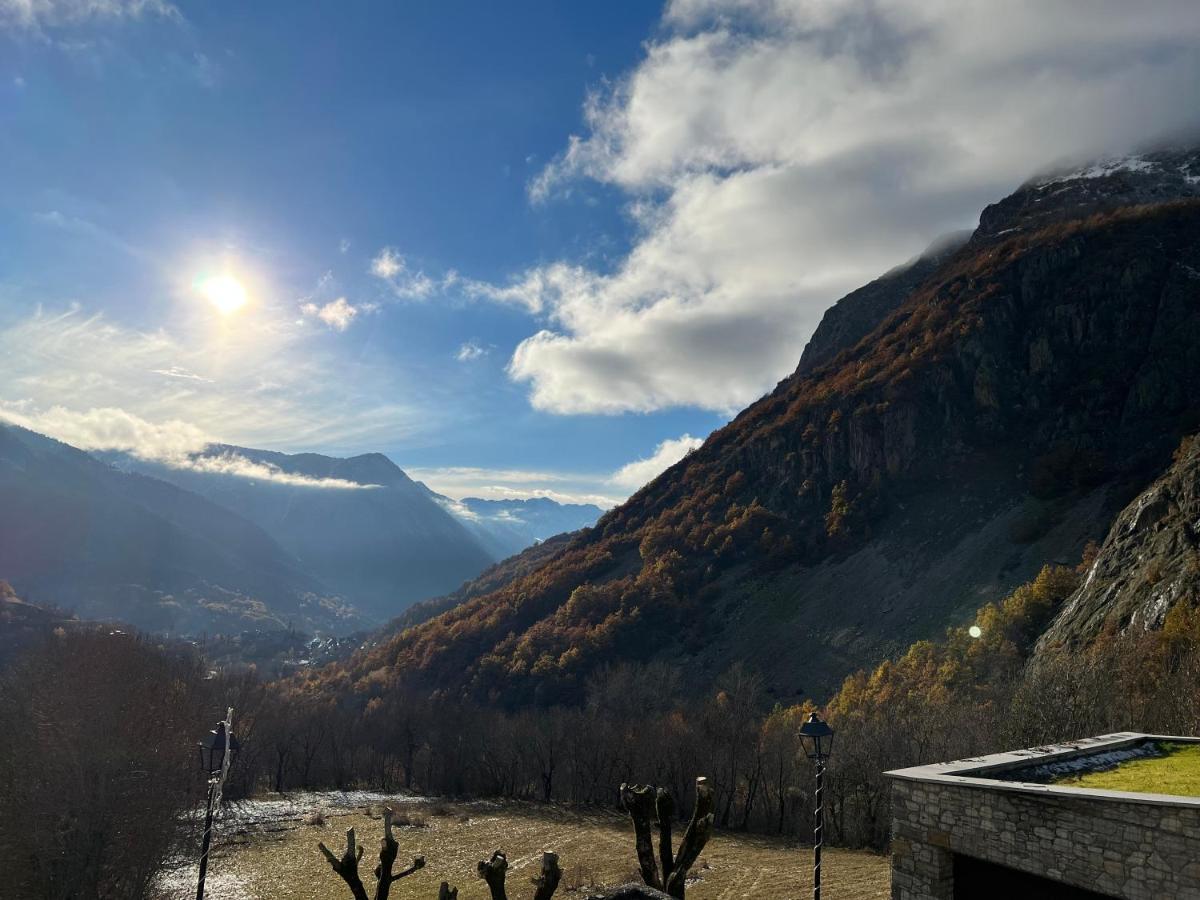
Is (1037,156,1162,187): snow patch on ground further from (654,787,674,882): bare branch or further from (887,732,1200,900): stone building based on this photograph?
(654,787,674,882): bare branch

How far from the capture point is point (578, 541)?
604 ft

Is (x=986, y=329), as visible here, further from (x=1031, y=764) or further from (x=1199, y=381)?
(x=1031, y=764)

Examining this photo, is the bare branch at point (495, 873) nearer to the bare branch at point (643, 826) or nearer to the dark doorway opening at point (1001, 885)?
the bare branch at point (643, 826)

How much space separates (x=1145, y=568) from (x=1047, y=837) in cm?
6062

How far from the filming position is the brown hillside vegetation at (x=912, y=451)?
10325cm

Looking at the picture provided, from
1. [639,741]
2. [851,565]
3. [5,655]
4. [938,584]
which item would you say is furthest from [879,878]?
[5,655]

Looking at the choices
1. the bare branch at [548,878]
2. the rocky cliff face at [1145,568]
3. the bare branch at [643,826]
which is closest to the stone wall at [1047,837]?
the bare branch at [643,826]

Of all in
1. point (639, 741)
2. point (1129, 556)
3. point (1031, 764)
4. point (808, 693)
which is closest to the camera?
point (1031, 764)

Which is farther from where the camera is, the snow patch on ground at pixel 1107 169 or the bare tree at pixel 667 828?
the snow patch on ground at pixel 1107 169

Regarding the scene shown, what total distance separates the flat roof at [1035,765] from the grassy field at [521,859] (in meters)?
14.0

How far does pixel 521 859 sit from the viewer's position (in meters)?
45.8

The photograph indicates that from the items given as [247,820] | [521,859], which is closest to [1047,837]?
[521,859]

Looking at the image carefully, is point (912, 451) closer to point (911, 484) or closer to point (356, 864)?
point (911, 484)

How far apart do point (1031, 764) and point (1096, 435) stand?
111m
